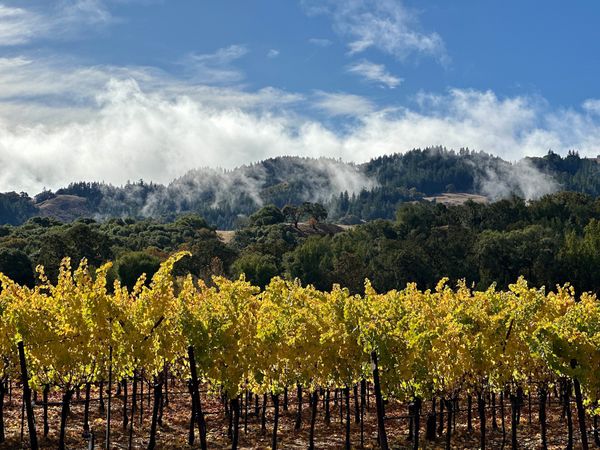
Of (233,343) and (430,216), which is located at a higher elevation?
(430,216)

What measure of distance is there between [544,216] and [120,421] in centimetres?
14223

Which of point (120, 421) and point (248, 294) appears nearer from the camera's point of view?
point (248, 294)

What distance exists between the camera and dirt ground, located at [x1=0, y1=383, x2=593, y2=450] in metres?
34.2

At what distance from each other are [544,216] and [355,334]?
146784 millimetres

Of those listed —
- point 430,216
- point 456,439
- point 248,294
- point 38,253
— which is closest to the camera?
point 248,294

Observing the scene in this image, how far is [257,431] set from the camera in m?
38.9

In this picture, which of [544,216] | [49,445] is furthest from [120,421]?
[544,216]

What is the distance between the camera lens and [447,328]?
1206 inches

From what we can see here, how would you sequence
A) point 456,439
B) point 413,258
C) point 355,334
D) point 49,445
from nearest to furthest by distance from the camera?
point 355,334 → point 49,445 → point 456,439 → point 413,258

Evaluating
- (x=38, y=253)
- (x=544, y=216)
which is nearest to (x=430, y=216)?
(x=544, y=216)

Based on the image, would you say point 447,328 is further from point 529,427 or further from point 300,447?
point 529,427

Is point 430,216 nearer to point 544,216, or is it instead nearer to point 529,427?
point 544,216

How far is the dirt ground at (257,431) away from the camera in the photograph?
112ft

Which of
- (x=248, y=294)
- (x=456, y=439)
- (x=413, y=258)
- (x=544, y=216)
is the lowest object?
(x=456, y=439)
